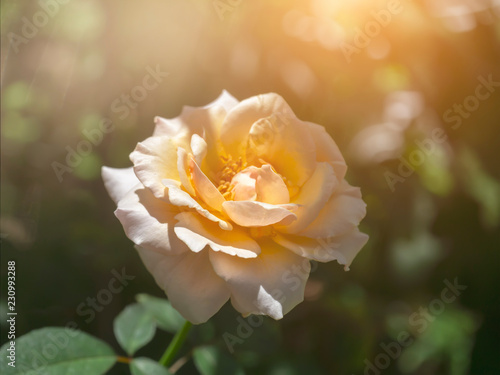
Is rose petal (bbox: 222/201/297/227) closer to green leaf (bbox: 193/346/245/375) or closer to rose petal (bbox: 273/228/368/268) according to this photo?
rose petal (bbox: 273/228/368/268)

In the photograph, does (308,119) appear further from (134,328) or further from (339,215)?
(134,328)

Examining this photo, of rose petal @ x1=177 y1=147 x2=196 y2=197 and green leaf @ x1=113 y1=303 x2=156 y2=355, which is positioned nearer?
rose petal @ x1=177 y1=147 x2=196 y2=197

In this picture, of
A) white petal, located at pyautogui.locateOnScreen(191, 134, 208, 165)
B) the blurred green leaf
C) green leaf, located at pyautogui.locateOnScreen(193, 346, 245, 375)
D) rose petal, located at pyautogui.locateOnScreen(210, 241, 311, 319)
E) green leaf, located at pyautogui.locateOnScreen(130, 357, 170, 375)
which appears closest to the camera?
rose petal, located at pyautogui.locateOnScreen(210, 241, 311, 319)

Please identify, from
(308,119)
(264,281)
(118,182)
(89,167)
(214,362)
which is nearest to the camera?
(264,281)

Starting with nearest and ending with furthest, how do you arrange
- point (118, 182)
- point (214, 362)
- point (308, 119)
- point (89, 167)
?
point (118, 182) < point (214, 362) < point (308, 119) < point (89, 167)

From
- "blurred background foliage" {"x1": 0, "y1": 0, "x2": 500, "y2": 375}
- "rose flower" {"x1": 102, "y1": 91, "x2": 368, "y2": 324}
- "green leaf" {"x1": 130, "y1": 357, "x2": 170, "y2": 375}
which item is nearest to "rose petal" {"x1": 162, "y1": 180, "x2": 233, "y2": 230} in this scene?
"rose flower" {"x1": 102, "y1": 91, "x2": 368, "y2": 324}

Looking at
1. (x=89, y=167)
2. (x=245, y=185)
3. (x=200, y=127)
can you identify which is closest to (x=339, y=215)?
(x=245, y=185)

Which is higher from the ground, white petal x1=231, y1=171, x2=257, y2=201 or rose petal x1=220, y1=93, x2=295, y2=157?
rose petal x1=220, y1=93, x2=295, y2=157

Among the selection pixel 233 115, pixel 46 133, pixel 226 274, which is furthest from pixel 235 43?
pixel 226 274
